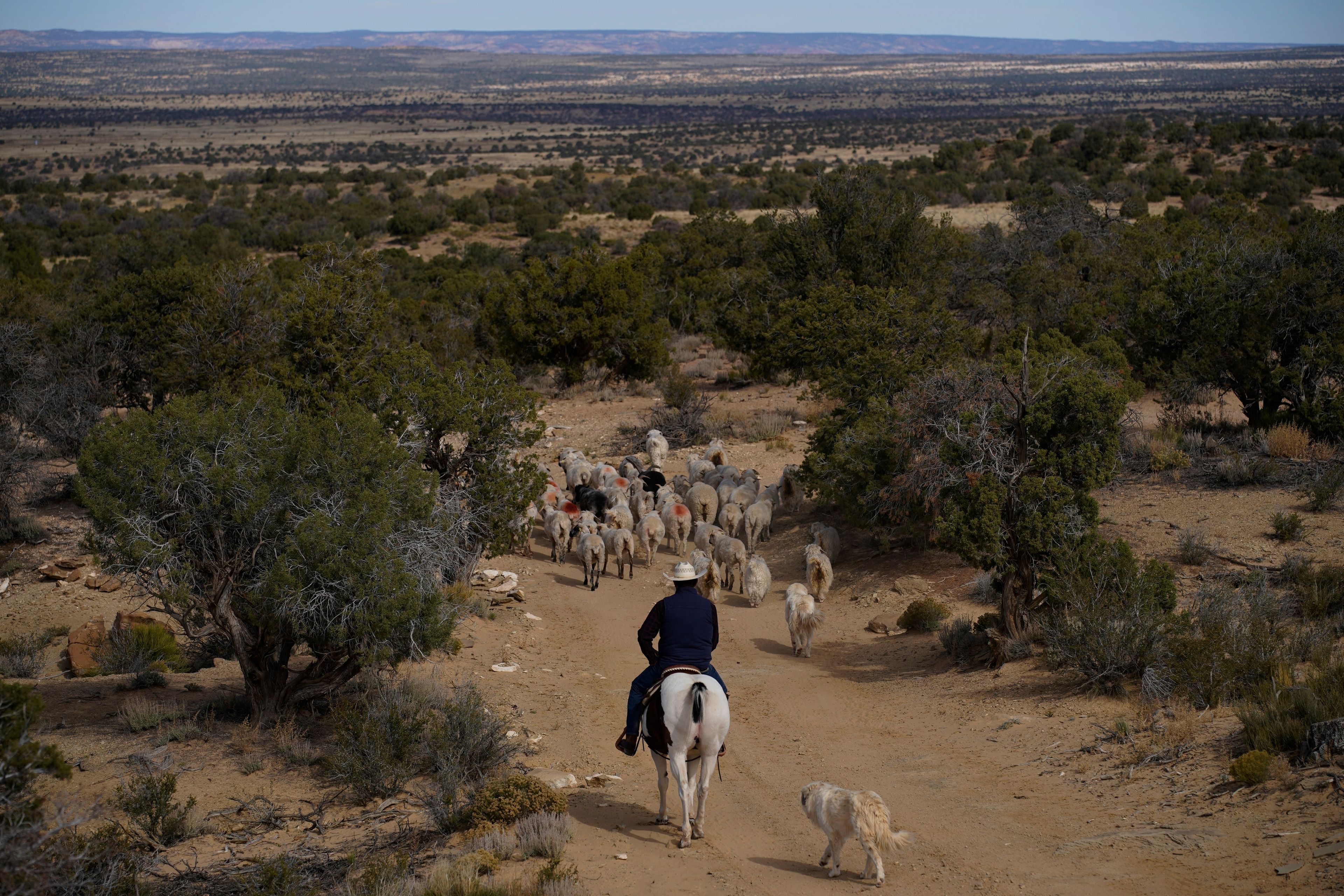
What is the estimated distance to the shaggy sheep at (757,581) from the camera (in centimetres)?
1451

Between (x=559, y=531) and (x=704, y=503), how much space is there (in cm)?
280

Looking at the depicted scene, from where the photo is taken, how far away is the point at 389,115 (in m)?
149

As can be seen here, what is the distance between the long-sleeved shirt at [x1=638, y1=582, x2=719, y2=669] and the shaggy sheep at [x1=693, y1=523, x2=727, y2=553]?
8.49m

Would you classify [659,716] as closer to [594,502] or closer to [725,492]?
[725,492]

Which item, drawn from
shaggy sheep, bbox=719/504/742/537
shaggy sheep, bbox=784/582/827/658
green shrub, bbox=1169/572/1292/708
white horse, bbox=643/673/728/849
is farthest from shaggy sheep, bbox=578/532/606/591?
green shrub, bbox=1169/572/1292/708

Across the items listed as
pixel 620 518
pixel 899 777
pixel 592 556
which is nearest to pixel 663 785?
pixel 899 777

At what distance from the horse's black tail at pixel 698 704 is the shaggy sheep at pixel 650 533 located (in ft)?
30.2

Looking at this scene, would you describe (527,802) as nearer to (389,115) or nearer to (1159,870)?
(1159,870)

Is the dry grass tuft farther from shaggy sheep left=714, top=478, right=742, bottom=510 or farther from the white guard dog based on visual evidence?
the white guard dog

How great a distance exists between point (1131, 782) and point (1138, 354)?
13632mm

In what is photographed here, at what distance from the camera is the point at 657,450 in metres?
21.7

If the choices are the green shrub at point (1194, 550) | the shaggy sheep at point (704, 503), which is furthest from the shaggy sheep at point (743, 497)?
the green shrub at point (1194, 550)

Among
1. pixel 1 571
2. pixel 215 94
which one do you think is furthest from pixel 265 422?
pixel 215 94

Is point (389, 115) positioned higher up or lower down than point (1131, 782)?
higher up
